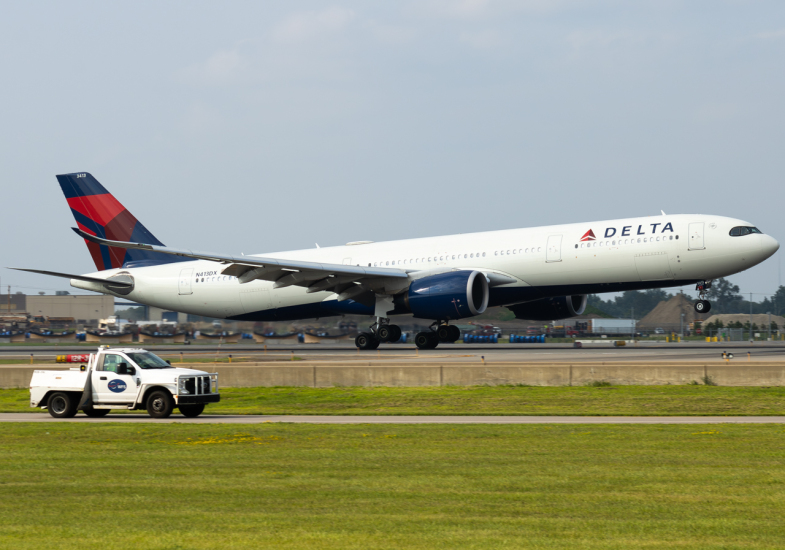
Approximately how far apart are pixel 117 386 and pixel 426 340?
25224 mm

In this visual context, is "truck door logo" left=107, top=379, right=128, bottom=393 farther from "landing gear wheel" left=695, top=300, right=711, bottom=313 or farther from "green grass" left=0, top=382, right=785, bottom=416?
"landing gear wheel" left=695, top=300, right=711, bottom=313

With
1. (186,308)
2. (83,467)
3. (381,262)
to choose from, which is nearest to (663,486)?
(83,467)

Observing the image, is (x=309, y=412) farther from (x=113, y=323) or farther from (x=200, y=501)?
(x=113, y=323)

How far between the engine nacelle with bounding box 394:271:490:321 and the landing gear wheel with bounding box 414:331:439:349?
2358 mm

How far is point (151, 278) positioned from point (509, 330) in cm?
3032

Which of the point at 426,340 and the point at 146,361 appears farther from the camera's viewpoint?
the point at 426,340

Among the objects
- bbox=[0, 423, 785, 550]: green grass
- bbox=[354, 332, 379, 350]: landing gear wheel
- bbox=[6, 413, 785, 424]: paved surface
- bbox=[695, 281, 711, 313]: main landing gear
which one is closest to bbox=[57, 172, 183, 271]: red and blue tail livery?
bbox=[354, 332, 379, 350]: landing gear wheel

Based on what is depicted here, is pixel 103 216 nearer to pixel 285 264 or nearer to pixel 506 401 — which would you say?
pixel 285 264

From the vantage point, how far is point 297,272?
4400cm

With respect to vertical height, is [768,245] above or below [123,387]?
above

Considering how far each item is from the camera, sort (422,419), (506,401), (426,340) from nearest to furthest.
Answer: (422,419), (506,401), (426,340)

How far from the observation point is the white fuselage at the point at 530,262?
39.1m

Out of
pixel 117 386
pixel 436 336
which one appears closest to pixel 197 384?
pixel 117 386

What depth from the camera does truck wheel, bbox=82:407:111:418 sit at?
22.4 metres
